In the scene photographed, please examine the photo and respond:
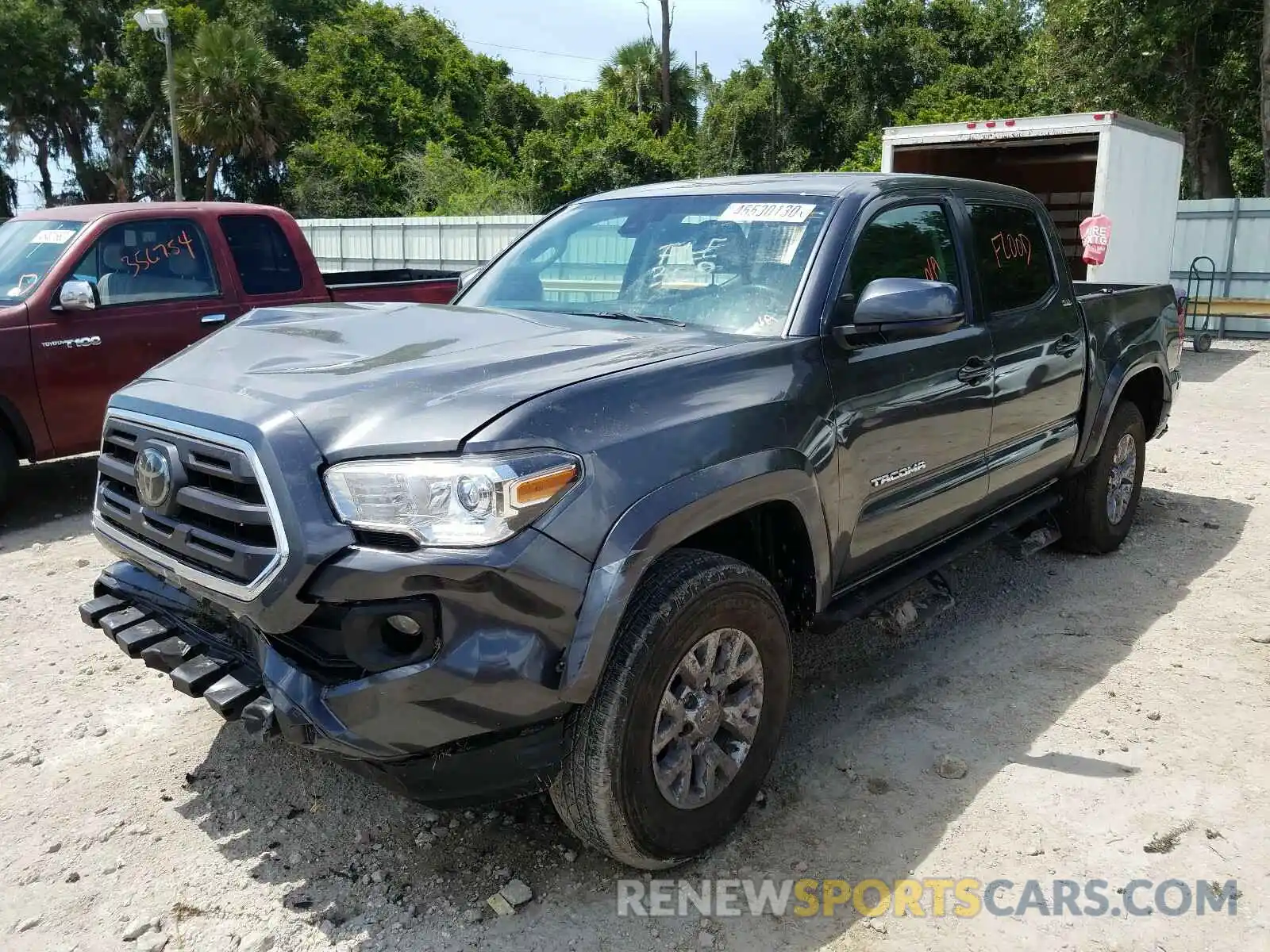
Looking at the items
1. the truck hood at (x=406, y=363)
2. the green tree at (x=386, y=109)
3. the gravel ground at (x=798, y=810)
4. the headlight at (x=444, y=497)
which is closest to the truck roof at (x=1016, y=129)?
the gravel ground at (x=798, y=810)

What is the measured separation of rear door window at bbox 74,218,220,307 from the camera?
6465mm

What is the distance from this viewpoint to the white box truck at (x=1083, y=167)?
11086 mm

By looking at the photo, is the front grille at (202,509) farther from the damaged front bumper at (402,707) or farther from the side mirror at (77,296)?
the side mirror at (77,296)

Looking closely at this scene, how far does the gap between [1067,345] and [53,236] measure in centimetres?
594

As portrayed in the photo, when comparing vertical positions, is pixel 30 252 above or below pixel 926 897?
above

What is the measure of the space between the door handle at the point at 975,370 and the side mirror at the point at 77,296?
4.97m

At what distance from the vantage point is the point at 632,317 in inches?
141

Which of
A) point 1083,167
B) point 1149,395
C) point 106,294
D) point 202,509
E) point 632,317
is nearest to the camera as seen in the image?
point 202,509

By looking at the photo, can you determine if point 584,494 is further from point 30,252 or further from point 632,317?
point 30,252

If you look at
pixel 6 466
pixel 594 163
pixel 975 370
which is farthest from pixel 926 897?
pixel 594 163

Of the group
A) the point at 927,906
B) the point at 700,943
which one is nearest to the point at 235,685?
the point at 700,943

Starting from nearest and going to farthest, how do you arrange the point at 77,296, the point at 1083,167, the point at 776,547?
the point at 776,547 < the point at 77,296 < the point at 1083,167

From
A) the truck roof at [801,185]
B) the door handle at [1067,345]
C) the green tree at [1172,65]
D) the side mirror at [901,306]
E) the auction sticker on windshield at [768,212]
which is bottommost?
the door handle at [1067,345]

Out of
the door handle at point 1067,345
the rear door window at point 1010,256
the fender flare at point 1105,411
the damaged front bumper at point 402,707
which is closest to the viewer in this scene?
the damaged front bumper at point 402,707
